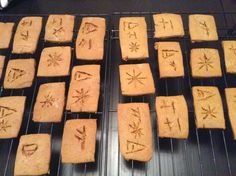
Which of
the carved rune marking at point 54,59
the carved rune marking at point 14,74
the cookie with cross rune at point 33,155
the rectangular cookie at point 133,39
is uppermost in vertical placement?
the rectangular cookie at point 133,39

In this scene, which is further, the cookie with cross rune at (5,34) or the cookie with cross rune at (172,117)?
the cookie with cross rune at (5,34)

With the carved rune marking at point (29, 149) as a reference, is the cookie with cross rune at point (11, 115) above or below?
above

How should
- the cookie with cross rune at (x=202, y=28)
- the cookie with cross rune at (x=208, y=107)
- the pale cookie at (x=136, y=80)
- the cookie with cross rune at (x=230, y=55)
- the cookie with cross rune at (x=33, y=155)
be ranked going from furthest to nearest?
the cookie with cross rune at (x=202, y=28) → the cookie with cross rune at (x=230, y=55) → the pale cookie at (x=136, y=80) → the cookie with cross rune at (x=208, y=107) → the cookie with cross rune at (x=33, y=155)

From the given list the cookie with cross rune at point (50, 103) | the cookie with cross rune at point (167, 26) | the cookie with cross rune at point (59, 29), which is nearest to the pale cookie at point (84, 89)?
the cookie with cross rune at point (50, 103)

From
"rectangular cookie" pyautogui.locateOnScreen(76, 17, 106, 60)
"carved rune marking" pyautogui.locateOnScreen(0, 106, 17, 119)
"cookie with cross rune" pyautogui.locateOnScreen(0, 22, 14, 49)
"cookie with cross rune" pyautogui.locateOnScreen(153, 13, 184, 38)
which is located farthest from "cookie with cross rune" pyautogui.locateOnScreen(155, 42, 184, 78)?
"cookie with cross rune" pyautogui.locateOnScreen(0, 22, 14, 49)

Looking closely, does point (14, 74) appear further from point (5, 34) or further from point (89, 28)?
point (89, 28)

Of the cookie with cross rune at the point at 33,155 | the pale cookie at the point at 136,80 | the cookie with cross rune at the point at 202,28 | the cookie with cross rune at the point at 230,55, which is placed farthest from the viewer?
the cookie with cross rune at the point at 202,28

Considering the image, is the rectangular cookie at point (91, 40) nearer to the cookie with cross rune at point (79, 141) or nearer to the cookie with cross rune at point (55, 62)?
the cookie with cross rune at point (55, 62)
